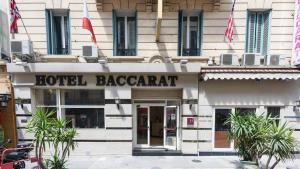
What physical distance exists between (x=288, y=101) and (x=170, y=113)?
17.5 ft

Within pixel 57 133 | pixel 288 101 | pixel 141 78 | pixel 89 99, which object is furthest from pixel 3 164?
pixel 288 101

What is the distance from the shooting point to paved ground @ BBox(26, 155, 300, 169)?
7500 millimetres

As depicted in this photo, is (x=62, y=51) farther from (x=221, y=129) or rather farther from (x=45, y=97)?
(x=221, y=129)

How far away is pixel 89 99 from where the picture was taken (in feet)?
29.0

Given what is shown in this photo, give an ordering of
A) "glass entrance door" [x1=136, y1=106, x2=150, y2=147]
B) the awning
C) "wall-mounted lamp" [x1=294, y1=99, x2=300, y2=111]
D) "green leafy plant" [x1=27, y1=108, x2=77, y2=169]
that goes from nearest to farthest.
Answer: "green leafy plant" [x1=27, y1=108, x2=77, y2=169], the awning, "wall-mounted lamp" [x1=294, y1=99, x2=300, y2=111], "glass entrance door" [x1=136, y1=106, x2=150, y2=147]

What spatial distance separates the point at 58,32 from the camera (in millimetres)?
8805

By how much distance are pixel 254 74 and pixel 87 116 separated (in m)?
7.65

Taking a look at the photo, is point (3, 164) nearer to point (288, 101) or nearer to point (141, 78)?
point (141, 78)

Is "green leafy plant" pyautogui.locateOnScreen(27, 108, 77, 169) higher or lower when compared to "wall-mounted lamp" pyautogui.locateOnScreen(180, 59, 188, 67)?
lower

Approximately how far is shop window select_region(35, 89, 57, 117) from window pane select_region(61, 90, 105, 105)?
442mm

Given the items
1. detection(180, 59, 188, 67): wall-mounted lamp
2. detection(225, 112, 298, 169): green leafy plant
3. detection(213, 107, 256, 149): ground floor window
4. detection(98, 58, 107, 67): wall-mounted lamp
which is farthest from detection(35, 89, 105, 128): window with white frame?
detection(225, 112, 298, 169): green leafy plant

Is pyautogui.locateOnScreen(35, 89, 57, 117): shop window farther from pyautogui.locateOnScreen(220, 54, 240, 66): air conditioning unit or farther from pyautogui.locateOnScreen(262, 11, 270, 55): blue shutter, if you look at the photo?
pyautogui.locateOnScreen(262, 11, 270, 55): blue shutter

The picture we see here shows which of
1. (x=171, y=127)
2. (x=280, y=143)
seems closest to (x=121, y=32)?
(x=171, y=127)

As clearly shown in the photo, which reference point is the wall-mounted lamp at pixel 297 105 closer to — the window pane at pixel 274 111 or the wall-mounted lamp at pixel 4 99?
the window pane at pixel 274 111
